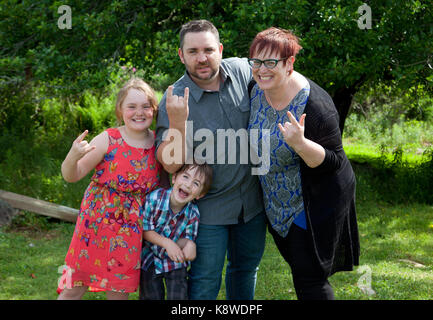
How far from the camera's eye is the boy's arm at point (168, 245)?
9.52 feet

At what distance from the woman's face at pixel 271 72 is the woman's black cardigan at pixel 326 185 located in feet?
0.58

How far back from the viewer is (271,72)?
2.73 m

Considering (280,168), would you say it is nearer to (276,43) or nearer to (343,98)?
(276,43)

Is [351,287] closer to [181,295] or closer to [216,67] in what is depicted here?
[181,295]

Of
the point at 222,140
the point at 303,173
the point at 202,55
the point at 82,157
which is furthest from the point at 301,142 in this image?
the point at 82,157

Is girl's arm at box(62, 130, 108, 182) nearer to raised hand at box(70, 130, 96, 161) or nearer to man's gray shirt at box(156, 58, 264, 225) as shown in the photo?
raised hand at box(70, 130, 96, 161)

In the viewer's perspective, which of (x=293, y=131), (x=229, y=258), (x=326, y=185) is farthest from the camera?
(x=229, y=258)

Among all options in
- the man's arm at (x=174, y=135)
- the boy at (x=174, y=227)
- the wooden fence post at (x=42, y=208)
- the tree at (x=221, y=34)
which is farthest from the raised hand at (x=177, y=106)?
the wooden fence post at (x=42, y=208)

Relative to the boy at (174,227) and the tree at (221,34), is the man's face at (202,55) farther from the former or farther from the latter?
the tree at (221,34)

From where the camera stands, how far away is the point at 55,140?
27.3 ft

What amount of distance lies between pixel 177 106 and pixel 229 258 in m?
1.10

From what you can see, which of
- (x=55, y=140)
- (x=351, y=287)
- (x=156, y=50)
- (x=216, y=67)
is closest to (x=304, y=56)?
(x=156, y=50)

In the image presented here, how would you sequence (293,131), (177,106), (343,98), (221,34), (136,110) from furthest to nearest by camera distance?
(343,98)
(221,34)
(136,110)
(177,106)
(293,131)

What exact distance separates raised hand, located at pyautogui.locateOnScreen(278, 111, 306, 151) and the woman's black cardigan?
0.65ft
